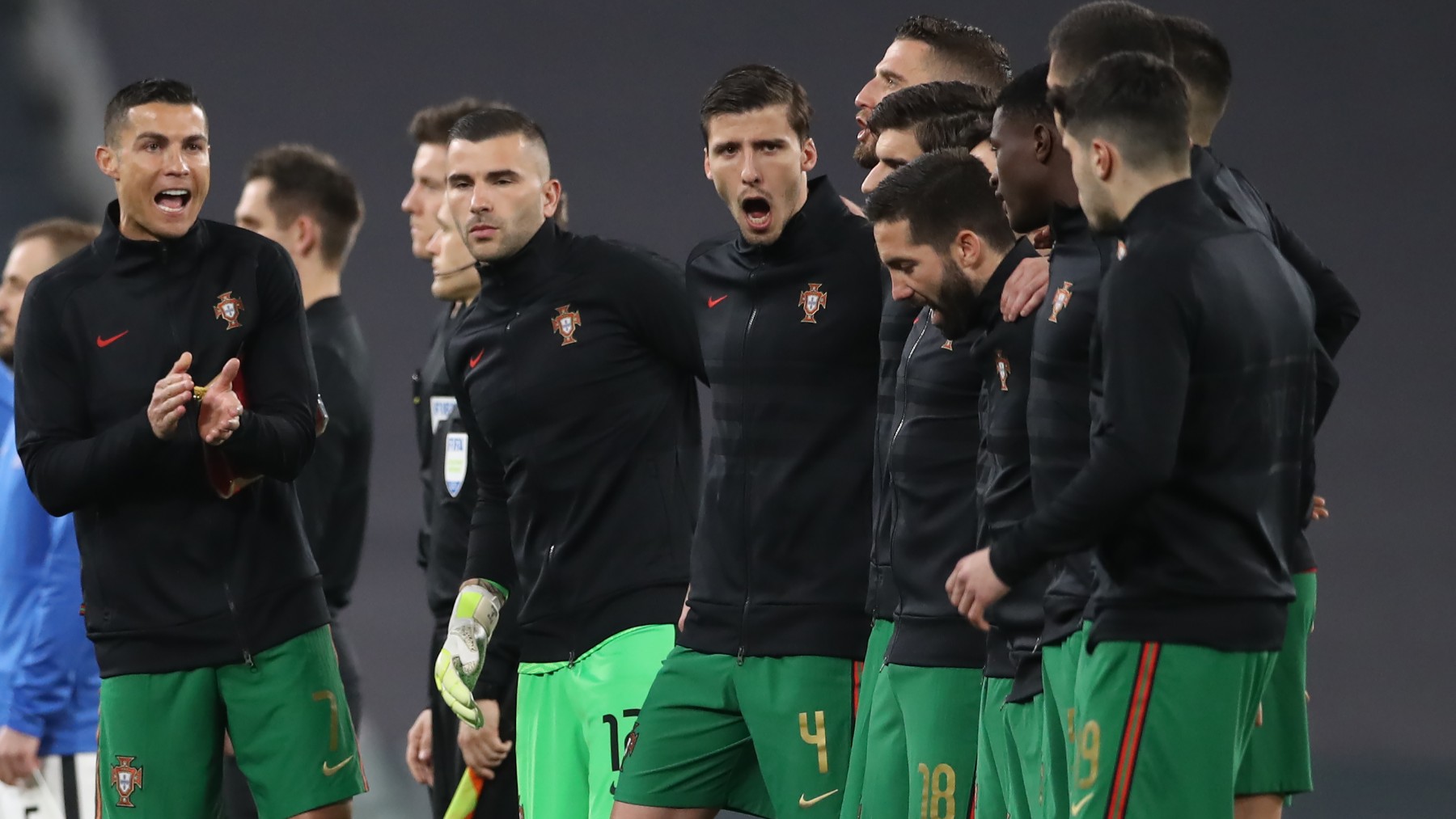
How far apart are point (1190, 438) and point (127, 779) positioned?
2.56 m

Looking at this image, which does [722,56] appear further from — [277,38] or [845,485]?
[845,485]

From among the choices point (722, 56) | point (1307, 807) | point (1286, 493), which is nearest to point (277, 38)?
point (722, 56)

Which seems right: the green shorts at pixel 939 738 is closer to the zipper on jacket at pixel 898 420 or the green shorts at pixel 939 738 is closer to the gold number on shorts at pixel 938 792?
the gold number on shorts at pixel 938 792

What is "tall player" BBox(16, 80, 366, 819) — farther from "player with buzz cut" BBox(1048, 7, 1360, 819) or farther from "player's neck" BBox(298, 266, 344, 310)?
"player with buzz cut" BBox(1048, 7, 1360, 819)

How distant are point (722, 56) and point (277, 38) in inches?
92.2

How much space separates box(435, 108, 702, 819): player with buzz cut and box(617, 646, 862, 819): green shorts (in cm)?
27

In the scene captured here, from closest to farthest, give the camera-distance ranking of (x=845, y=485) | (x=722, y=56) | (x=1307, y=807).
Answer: (x=845, y=485), (x=1307, y=807), (x=722, y=56)

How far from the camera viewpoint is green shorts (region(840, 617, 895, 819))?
378 centimetres

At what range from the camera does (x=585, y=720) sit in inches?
174

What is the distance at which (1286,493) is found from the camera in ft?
9.50

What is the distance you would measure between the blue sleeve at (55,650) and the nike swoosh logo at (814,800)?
1992 mm

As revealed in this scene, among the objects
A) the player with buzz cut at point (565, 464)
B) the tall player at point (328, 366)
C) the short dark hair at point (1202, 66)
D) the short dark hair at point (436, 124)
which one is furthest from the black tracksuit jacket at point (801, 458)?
the short dark hair at point (436, 124)

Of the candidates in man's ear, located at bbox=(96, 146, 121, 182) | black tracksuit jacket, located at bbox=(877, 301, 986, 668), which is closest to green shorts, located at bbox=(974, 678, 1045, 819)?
black tracksuit jacket, located at bbox=(877, 301, 986, 668)

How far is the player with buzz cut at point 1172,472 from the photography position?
2.76 meters
